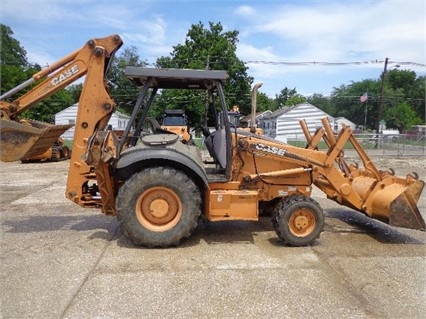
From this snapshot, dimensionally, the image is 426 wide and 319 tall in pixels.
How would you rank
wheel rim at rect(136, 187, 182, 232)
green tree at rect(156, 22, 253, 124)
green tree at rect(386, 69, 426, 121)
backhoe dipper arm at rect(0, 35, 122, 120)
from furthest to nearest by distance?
green tree at rect(386, 69, 426, 121), green tree at rect(156, 22, 253, 124), backhoe dipper arm at rect(0, 35, 122, 120), wheel rim at rect(136, 187, 182, 232)

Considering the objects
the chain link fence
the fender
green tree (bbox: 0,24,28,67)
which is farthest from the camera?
green tree (bbox: 0,24,28,67)

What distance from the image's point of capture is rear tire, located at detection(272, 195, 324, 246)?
5.11 m

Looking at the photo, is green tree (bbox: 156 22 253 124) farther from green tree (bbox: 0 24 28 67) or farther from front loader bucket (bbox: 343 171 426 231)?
green tree (bbox: 0 24 28 67)

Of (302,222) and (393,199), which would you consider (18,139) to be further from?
(393,199)

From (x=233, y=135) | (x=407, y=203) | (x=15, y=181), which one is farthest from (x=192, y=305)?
(x=15, y=181)

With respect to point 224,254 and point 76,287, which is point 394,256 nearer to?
point 224,254

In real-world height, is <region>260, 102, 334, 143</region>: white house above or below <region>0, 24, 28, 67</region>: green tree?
below

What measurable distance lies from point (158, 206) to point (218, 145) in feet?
4.38

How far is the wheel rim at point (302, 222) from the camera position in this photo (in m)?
5.17

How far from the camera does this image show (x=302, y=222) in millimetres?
5184

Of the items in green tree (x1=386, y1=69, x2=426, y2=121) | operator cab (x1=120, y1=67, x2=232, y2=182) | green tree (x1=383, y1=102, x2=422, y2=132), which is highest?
green tree (x1=386, y1=69, x2=426, y2=121)

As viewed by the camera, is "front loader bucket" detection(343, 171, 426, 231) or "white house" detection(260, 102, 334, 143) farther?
"white house" detection(260, 102, 334, 143)

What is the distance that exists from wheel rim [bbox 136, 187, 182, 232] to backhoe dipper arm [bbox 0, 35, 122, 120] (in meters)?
1.94

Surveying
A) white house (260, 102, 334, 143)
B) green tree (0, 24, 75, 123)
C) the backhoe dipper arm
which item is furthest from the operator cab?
white house (260, 102, 334, 143)
